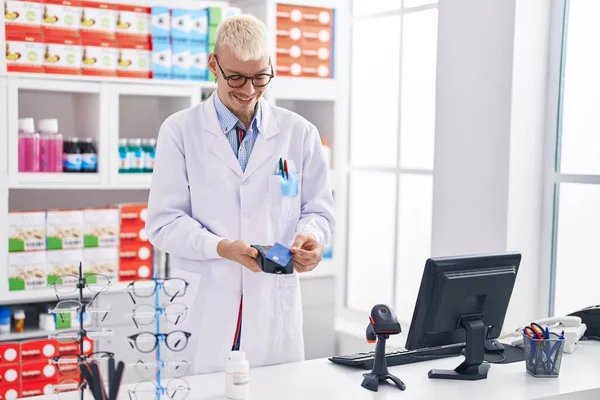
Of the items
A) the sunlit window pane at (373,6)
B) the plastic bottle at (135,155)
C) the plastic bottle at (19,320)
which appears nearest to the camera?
the plastic bottle at (19,320)

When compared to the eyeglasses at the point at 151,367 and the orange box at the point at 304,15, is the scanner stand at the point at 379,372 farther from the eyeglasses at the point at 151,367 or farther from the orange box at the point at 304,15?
the orange box at the point at 304,15

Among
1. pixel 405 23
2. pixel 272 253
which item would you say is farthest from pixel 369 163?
pixel 272 253

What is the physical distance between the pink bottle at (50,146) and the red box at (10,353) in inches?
31.6

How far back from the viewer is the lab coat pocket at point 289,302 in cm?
247

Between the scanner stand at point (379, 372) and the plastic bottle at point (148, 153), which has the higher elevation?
the plastic bottle at point (148, 153)

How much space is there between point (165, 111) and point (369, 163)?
1.25 metres

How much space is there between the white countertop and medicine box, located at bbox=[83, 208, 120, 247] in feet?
5.47

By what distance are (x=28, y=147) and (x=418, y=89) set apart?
6.65ft

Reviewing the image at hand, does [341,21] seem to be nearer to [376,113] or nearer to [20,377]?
[376,113]

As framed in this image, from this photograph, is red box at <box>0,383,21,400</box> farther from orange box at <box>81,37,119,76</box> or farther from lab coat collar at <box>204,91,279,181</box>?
lab coat collar at <box>204,91,279,181</box>

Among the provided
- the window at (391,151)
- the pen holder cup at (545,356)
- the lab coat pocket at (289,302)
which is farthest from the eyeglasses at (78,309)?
the window at (391,151)

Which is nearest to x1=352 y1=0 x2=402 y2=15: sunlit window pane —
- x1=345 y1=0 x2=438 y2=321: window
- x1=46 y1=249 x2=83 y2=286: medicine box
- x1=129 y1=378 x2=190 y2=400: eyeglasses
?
x1=345 y1=0 x2=438 y2=321: window

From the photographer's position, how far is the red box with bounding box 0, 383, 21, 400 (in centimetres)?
340

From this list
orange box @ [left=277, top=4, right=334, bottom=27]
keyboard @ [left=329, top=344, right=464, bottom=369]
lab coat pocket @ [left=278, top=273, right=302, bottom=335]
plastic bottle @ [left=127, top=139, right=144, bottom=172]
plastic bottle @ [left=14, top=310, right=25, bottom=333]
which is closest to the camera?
keyboard @ [left=329, top=344, right=464, bottom=369]
